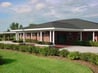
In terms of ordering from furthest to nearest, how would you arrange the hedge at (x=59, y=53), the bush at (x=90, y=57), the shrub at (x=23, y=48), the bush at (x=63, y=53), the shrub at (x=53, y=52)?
the shrub at (x=23, y=48) < the shrub at (x=53, y=52) < the bush at (x=63, y=53) < the hedge at (x=59, y=53) < the bush at (x=90, y=57)

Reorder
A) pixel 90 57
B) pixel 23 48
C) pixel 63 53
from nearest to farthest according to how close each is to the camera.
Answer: pixel 90 57, pixel 63 53, pixel 23 48

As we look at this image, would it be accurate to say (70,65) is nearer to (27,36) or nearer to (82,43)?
(82,43)

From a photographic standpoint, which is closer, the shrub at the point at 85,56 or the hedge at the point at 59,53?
the hedge at the point at 59,53

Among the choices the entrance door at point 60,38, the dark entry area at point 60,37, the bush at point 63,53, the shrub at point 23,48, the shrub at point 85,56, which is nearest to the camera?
the shrub at point 85,56

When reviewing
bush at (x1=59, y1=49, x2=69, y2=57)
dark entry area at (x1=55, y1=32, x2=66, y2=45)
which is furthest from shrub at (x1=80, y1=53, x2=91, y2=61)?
dark entry area at (x1=55, y1=32, x2=66, y2=45)

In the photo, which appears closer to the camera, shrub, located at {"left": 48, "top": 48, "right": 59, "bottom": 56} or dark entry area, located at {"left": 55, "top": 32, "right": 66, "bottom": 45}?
shrub, located at {"left": 48, "top": 48, "right": 59, "bottom": 56}

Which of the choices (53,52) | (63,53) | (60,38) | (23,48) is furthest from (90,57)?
(60,38)

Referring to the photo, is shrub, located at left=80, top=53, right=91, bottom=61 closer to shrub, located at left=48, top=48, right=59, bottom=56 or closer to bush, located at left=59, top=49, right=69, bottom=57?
bush, located at left=59, top=49, right=69, bottom=57

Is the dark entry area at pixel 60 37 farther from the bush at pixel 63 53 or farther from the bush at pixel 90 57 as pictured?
the bush at pixel 90 57

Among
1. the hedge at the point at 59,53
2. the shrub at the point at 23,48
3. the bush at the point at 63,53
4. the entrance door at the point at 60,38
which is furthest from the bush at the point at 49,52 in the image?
the entrance door at the point at 60,38

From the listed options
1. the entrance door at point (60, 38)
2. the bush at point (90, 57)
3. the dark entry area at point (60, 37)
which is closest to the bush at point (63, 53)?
the bush at point (90, 57)

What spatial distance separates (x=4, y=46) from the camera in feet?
93.0

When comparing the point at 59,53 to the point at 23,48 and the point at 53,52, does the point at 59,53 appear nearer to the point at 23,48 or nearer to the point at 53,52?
the point at 53,52

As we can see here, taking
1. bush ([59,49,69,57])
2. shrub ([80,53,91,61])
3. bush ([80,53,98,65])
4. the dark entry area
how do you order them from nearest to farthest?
bush ([80,53,98,65])
shrub ([80,53,91,61])
bush ([59,49,69,57])
the dark entry area
